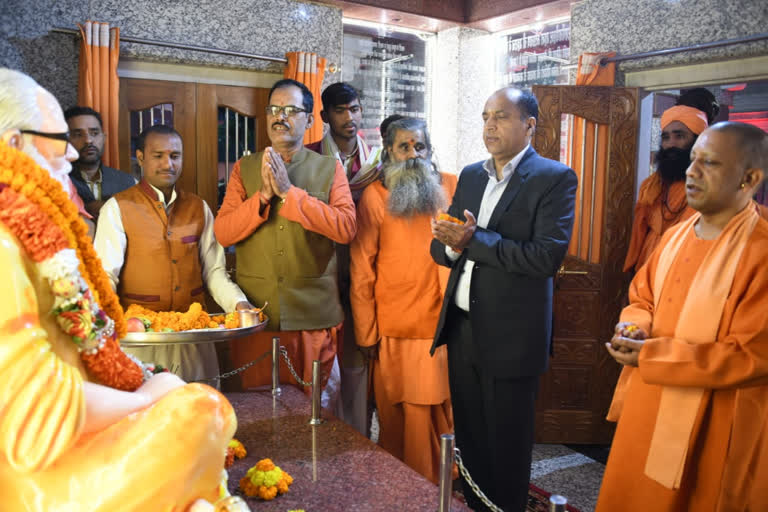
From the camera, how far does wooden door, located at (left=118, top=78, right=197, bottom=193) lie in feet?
15.4

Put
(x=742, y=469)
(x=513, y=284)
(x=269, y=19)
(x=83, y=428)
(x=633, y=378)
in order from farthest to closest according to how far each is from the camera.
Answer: (x=269, y=19)
(x=513, y=284)
(x=633, y=378)
(x=742, y=469)
(x=83, y=428)

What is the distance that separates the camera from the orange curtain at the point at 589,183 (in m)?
4.52

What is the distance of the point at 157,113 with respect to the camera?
4836 mm

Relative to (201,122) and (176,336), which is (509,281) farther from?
(201,122)

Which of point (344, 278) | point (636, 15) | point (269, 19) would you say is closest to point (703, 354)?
point (344, 278)

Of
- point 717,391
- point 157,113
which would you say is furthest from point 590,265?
point 157,113

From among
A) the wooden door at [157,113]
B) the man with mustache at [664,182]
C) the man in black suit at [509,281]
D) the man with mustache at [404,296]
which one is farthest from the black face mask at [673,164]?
the wooden door at [157,113]

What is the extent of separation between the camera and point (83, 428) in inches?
53.4

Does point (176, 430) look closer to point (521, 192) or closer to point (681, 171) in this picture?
point (521, 192)

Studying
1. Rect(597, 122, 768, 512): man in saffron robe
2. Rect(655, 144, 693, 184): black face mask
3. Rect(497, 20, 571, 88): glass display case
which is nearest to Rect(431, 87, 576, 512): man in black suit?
Rect(597, 122, 768, 512): man in saffron robe

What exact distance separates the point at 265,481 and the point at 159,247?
1545 mm

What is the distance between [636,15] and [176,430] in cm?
461

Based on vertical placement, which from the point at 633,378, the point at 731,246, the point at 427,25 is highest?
the point at 427,25

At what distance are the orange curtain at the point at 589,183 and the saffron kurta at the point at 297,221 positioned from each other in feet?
6.20
